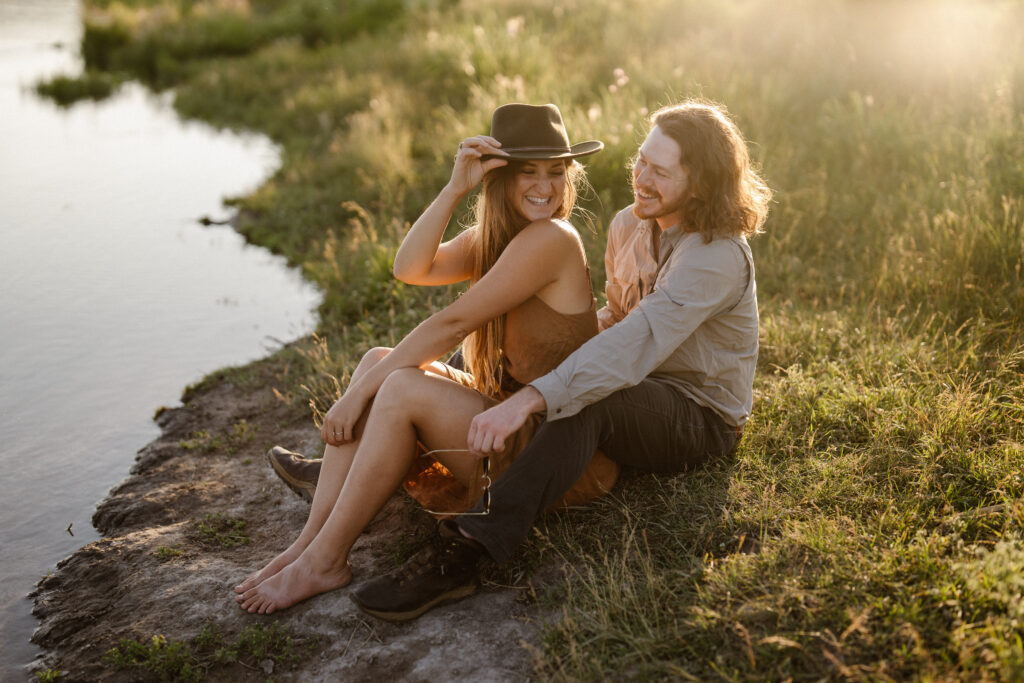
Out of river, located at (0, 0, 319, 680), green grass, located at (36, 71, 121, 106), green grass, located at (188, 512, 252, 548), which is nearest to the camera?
green grass, located at (188, 512, 252, 548)

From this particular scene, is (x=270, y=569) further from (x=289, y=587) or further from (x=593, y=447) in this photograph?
(x=593, y=447)

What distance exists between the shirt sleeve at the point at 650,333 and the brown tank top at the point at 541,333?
38 cm

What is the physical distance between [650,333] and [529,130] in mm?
935

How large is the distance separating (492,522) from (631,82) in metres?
Result: 6.52

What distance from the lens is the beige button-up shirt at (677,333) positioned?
9.36 feet

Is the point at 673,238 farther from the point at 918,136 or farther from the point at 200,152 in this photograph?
the point at 200,152

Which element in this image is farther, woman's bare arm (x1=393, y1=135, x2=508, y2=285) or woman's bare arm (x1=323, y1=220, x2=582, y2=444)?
woman's bare arm (x1=393, y1=135, x2=508, y2=285)

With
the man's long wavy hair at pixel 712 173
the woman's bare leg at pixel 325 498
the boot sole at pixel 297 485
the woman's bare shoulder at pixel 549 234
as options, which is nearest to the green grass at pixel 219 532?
the boot sole at pixel 297 485

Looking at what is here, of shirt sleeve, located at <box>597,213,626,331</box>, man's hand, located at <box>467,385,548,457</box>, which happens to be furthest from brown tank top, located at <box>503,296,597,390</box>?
man's hand, located at <box>467,385,548,457</box>

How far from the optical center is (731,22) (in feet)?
33.8

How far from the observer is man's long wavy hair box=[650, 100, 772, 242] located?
308 cm

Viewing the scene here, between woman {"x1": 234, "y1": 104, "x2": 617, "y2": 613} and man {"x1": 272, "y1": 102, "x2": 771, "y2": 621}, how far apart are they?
0.25 meters

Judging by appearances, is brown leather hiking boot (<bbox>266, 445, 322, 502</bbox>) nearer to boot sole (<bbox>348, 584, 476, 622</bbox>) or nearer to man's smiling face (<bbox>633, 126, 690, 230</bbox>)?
boot sole (<bbox>348, 584, 476, 622</bbox>)

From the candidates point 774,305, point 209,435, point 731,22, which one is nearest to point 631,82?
Answer: point 731,22
